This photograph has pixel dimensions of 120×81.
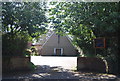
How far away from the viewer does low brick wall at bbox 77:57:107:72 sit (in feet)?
32.0

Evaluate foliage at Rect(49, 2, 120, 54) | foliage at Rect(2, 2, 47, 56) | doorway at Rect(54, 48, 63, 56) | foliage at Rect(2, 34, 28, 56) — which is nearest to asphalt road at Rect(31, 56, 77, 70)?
foliage at Rect(49, 2, 120, 54)

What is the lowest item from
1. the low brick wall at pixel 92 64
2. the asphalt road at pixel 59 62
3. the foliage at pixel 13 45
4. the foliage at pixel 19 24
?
the asphalt road at pixel 59 62

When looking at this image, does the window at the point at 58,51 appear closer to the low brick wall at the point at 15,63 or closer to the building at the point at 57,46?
the building at the point at 57,46

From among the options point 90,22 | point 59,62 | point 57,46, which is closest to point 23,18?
point 90,22

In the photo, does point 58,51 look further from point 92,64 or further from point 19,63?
point 19,63

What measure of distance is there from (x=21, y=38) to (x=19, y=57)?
1202 mm

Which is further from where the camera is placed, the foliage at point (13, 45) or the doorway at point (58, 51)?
the doorway at point (58, 51)

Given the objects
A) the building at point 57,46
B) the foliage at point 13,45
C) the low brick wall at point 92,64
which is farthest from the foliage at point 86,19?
the building at point 57,46

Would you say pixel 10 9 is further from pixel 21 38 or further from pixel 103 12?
pixel 103 12

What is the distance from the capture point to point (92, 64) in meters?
10.2

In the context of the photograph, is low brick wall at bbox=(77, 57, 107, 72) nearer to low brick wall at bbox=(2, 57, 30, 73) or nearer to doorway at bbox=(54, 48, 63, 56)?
low brick wall at bbox=(2, 57, 30, 73)

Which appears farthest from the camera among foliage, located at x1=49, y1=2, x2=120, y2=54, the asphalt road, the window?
the window

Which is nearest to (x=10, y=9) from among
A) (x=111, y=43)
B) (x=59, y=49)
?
(x=111, y=43)

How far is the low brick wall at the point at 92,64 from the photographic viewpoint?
9.76 metres
